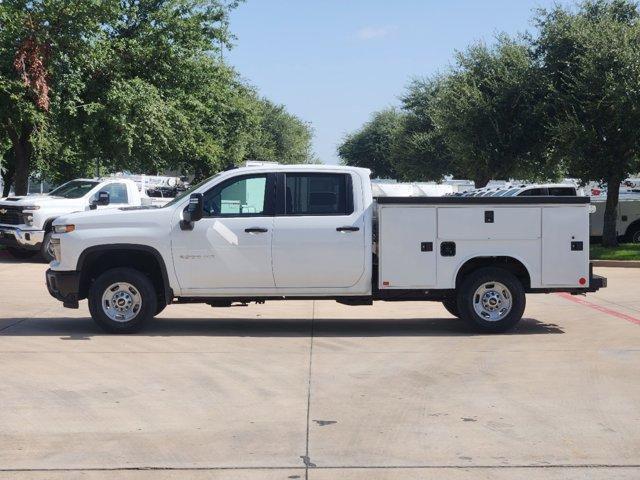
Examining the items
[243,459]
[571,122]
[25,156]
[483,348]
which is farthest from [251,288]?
[25,156]

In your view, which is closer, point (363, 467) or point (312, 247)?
point (363, 467)

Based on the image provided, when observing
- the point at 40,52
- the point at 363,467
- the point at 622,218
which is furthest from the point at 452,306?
the point at 622,218

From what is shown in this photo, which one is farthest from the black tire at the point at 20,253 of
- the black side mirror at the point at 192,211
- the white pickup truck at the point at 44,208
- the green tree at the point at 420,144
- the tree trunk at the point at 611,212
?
the green tree at the point at 420,144

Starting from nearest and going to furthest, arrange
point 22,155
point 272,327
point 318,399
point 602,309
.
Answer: point 318,399
point 272,327
point 602,309
point 22,155

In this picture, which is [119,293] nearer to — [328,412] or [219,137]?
[328,412]

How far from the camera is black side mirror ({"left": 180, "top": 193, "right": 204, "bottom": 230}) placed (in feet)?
37.7

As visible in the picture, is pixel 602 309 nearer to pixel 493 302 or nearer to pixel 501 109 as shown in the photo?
pixel 493 302

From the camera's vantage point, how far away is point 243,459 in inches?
251

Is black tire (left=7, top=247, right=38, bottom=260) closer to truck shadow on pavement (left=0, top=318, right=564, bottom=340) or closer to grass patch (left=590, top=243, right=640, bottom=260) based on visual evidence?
truck shadow on pavement (left=0, top=318, right=564, bottom=340)

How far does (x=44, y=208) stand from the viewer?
890 inches

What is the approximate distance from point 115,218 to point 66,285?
971mm

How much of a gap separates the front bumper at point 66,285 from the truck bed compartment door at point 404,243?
354cm

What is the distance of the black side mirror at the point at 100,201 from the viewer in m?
20.9

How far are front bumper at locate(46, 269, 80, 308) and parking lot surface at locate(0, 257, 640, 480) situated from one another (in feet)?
1.44
